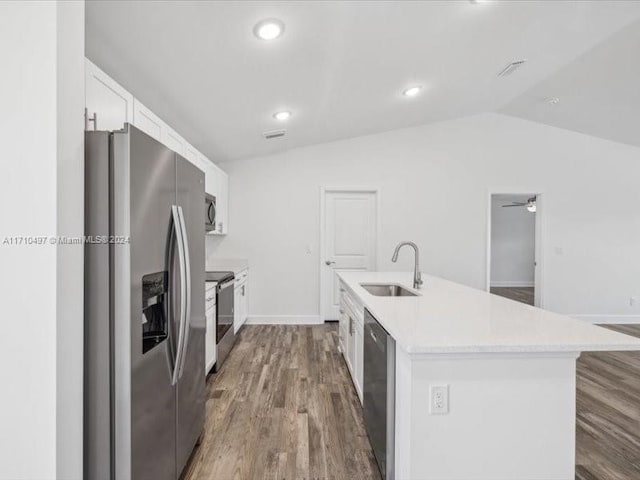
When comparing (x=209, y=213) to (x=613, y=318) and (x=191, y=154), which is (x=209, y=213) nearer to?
(x=191, y=154)

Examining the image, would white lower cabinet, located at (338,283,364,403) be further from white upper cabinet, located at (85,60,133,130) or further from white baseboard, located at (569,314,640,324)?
white baseboard, located at (569,314,640,324)

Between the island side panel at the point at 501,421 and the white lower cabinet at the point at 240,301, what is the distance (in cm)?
285

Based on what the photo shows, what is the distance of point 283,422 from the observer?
7.39ft

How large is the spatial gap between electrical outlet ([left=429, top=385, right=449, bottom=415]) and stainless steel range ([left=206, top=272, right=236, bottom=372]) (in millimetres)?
2114

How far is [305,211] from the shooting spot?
16.0 feet

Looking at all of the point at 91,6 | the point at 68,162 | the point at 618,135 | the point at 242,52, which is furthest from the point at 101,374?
the point at 618,135

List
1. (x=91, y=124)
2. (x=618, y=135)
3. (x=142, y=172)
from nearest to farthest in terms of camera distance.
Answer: (x=142, y=172) → (x=91, y=124) → (x=618, y=135)

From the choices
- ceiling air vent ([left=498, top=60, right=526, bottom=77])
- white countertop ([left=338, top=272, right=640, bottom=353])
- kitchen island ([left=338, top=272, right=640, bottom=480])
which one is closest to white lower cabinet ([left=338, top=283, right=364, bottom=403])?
white countertop ([left=338, top=272, right=640, bottom=353])

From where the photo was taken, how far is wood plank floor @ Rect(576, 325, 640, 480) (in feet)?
6.07

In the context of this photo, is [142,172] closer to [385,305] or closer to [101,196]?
[101,196]

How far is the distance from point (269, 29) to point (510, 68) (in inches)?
103

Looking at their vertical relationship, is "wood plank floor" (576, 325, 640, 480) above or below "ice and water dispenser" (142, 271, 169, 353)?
below

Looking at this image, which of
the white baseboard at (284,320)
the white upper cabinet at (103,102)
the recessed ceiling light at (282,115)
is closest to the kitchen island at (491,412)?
the white upper cabinet at (103,102)

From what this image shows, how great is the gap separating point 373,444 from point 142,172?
180 centimetres
